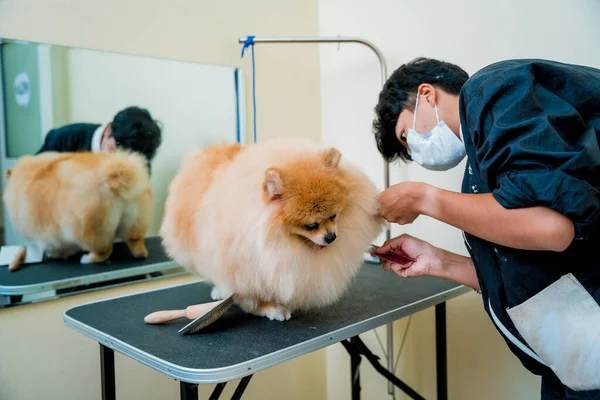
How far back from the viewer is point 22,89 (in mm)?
1750

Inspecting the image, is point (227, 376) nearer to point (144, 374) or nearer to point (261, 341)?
point (261, 341)

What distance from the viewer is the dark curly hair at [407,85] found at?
1380 mm

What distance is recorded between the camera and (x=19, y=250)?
1.78 metres

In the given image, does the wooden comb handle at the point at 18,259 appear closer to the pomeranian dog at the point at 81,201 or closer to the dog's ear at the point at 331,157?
the pomeranian dog at the point at 81,201

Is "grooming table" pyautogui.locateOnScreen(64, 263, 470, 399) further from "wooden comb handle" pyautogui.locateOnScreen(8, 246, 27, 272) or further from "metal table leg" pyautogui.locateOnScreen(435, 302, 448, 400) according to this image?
"wooden comb handle" pyautogui.locateOnScreen(8, 246, 27, 272)

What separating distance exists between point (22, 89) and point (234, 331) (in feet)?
3.97

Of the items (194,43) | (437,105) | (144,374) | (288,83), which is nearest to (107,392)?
(144,374)

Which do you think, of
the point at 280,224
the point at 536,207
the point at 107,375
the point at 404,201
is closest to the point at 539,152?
the point at 536,207

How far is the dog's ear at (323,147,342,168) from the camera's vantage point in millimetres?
1332

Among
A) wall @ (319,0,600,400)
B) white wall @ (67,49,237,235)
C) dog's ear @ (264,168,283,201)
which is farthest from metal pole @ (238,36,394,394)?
dog's ear @ (264,168,283,201)

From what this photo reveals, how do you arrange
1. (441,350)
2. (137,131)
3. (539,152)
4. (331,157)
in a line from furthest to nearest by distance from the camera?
(137,131) → (441,350) → (331,157) → (539,152)

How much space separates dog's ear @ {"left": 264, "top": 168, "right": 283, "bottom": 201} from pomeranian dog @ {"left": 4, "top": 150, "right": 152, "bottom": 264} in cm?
101

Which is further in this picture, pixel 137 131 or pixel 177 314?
pixel 137 131

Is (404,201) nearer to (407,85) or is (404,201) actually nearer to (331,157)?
(331,157)
